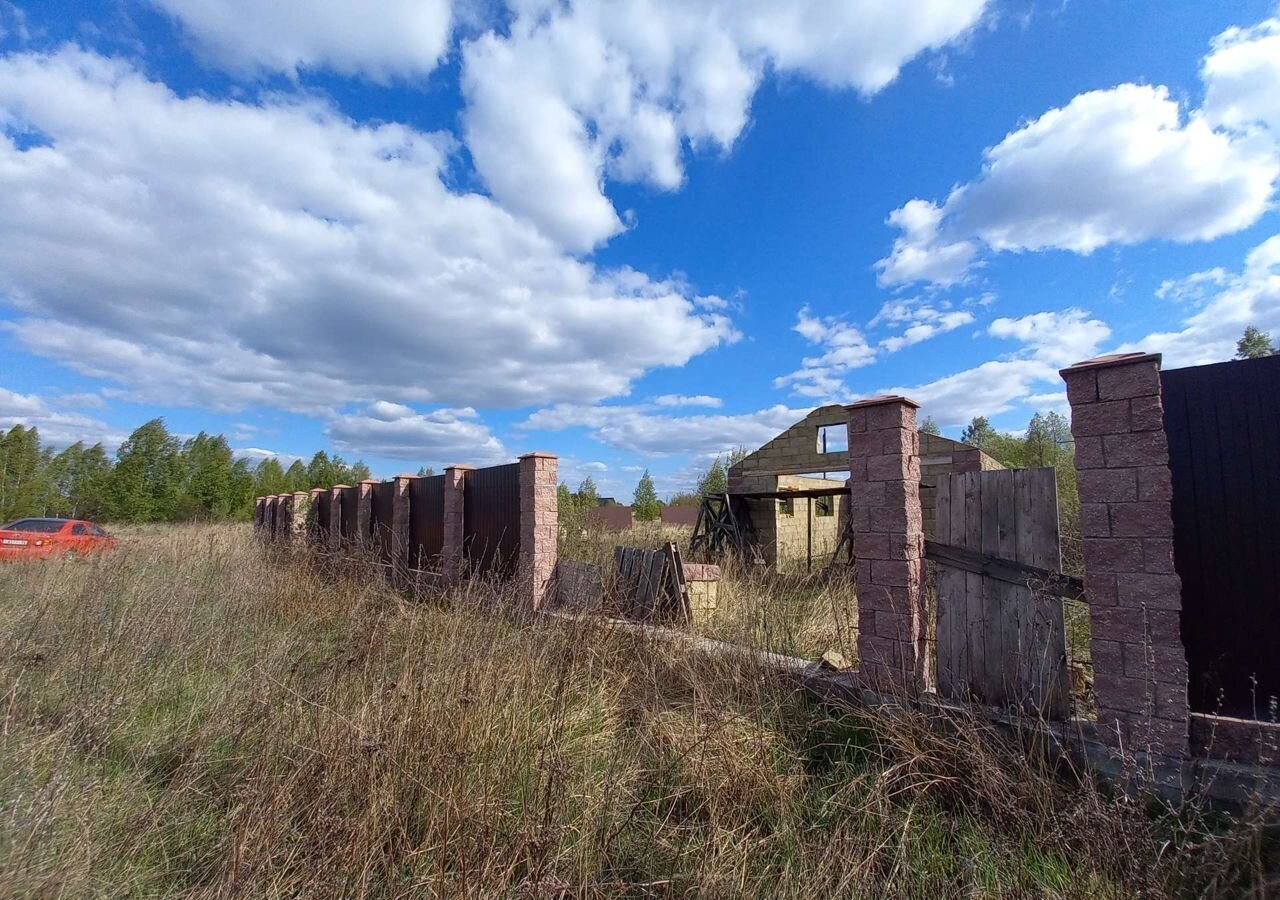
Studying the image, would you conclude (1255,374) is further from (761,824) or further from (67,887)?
(67,887)

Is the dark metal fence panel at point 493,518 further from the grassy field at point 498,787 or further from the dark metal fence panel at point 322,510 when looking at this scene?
the dark metal fence panel at point 322,510

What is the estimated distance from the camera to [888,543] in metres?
4.00

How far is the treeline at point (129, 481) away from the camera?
108ft

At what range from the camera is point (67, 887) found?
6.35ft

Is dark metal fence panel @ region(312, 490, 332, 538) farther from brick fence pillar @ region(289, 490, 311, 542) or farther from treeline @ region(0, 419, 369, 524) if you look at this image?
treeline @ region(0, 419, 369, 524)

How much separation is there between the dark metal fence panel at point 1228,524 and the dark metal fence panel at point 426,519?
917cm

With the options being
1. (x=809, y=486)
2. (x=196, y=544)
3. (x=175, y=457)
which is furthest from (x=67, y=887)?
(x=175, y=457)

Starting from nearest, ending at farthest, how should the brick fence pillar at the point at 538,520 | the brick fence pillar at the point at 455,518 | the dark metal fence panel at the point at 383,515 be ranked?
1. the brick fence pillar at the point at 538,520
2. the brick fence pillar at the point at 455,518
3. the dark metal fence panel at the point at 383,515

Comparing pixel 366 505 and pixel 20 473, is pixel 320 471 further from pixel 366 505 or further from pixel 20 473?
pixel 366 505

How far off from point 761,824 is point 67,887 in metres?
2.68

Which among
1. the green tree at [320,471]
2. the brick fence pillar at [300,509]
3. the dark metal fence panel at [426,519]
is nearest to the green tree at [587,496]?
the dark metal fence panel at [426,519]

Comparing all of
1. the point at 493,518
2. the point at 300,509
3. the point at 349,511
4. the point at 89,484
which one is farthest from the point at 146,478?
the point at 493,518

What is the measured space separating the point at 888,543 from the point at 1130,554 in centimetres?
129

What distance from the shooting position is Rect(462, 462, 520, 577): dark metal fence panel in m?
8.05
